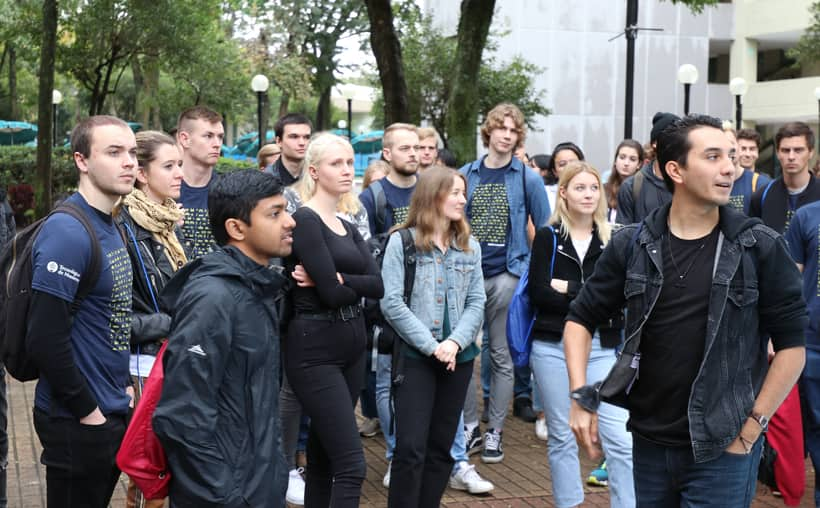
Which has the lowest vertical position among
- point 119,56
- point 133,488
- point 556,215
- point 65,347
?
point 133,488

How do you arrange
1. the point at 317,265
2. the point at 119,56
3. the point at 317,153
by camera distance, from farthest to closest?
the point at 119,56 → the point at 317,153 → the point at 317,265

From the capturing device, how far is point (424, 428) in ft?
17.5

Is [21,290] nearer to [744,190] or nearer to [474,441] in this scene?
[474,441]

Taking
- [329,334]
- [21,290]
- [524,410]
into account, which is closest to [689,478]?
[329,334]

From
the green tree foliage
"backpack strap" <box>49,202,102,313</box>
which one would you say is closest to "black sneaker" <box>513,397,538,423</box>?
"backpack strap" <box>49,202,102,313</box>

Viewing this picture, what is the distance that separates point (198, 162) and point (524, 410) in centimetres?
407

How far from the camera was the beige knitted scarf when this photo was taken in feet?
15.5

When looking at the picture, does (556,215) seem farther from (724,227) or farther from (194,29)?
(194,29)

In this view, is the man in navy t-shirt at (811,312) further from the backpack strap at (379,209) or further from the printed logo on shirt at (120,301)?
the printed logo on shirt at (120,301)

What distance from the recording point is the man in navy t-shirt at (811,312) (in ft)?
19.7

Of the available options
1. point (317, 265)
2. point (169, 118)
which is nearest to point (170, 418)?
point (317, 265)

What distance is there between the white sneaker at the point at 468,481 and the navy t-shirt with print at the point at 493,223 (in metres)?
1.62

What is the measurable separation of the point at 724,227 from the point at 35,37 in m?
22.9

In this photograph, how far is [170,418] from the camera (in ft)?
11.1
